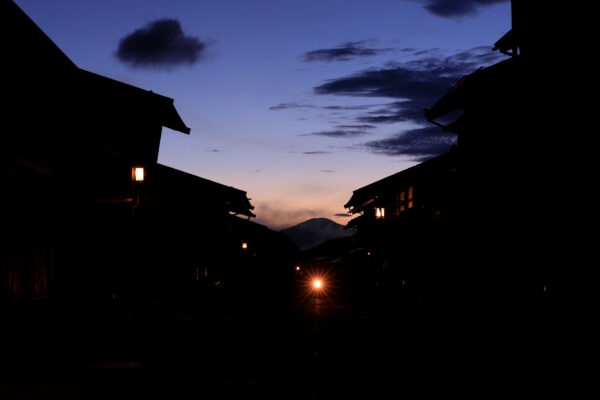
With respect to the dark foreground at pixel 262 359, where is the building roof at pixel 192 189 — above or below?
above

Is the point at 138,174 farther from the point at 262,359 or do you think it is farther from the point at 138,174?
the point at 262,359

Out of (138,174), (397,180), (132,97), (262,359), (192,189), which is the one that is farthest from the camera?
(397,180)

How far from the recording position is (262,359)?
10711 mm

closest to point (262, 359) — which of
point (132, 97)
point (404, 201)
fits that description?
point (132, 97)

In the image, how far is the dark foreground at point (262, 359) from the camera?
25.2ft

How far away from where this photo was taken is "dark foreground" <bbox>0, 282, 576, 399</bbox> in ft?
25.2

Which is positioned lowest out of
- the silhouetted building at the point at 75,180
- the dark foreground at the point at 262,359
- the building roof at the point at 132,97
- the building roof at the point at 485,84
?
the dark foreground at the point at 262,359

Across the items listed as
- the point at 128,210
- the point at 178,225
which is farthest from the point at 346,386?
the point at 178,225

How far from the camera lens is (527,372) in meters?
8.72

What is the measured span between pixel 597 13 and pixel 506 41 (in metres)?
6.65

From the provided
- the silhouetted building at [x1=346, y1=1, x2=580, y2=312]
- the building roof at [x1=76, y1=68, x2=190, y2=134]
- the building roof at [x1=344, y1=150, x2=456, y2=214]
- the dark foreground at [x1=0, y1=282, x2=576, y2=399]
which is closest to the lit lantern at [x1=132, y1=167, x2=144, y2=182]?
the building roof at [x1=76, y1=68, x2=190, y2=134]

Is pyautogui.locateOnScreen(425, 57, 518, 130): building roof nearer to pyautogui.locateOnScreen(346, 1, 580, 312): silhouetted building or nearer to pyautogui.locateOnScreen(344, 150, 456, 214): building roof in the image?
pyautogui.locateOnScreen(346, 1, 580, 312): silhouetted building

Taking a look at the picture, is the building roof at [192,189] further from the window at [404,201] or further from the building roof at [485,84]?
the building roof at [485,84]

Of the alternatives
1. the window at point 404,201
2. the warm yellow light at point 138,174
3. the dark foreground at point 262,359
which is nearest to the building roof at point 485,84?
the dark foreground at point 262,359
